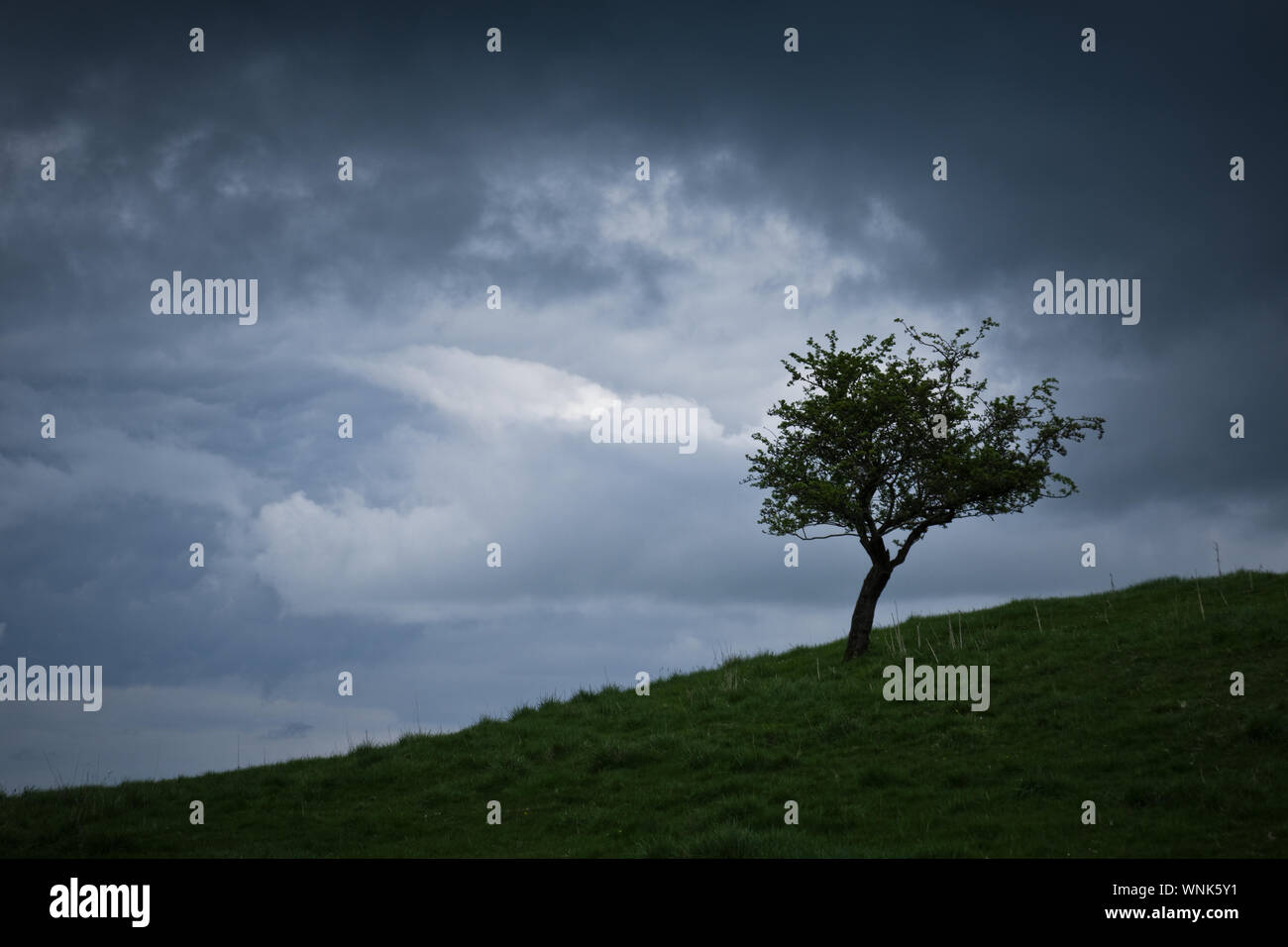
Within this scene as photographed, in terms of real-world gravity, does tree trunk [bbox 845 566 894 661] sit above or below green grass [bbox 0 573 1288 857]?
above

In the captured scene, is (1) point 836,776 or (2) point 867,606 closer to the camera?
(1) point 836,776

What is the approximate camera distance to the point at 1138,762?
19531 mm

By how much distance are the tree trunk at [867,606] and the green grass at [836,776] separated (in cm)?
163

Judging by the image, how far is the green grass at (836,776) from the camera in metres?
17.0

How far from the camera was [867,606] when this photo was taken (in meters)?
35.2

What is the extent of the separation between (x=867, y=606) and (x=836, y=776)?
47.2 ft

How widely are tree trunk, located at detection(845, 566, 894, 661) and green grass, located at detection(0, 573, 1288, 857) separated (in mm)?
1628

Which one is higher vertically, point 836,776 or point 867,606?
point 867,606

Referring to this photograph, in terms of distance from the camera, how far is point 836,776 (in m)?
21.6

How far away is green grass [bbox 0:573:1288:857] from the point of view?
17.0 m

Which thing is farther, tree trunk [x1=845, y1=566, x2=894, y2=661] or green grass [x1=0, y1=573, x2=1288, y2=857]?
tree trunk [x1=845, y1=566, x2=894, y2=661]

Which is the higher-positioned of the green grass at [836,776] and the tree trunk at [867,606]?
the tree trunk at [867,606]
